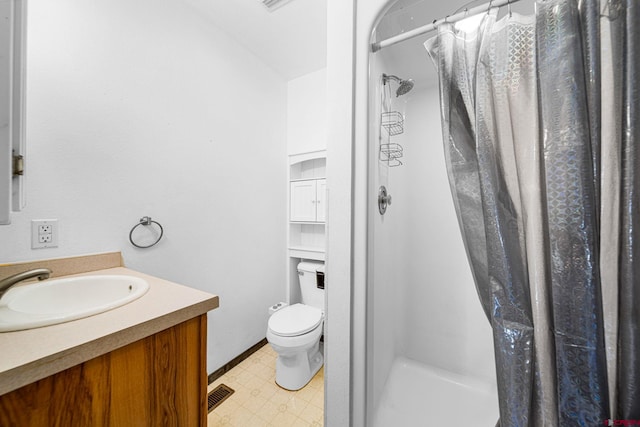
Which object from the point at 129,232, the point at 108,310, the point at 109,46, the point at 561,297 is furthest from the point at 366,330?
the point at 109,46

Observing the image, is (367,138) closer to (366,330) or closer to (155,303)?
(366,330)

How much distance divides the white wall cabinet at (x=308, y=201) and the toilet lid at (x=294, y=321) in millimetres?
783

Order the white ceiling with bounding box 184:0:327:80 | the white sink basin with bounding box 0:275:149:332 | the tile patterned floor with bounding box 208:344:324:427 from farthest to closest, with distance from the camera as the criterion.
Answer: the white ceiling with bounding box 184:0:327:80
the tile patterned floor with bounding box 208:344:324:427
the white sink basin with bounding box 0:275:149:332

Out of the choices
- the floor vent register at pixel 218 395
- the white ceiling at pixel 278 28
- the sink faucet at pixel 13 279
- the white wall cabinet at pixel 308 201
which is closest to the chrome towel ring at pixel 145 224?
the sink faucet at pixel 13 279

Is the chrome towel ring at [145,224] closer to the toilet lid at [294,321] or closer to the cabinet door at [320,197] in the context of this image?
the toilet lid at [294,321]

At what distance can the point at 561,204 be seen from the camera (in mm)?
535

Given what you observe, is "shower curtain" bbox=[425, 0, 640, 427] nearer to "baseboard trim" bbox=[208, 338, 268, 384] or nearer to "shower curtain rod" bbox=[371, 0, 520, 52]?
"shower curtain rod" bbox=[371, 0, 520, 52]

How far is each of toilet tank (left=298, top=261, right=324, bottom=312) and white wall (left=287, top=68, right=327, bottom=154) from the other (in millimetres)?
1097

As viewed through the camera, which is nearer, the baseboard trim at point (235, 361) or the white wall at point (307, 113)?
the baseboard trim at point (235, 361)

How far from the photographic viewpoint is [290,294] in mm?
2307

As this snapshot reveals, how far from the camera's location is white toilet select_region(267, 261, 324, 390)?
58.4 inches

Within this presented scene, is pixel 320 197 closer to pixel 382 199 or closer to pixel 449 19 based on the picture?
→ pixel 382 199

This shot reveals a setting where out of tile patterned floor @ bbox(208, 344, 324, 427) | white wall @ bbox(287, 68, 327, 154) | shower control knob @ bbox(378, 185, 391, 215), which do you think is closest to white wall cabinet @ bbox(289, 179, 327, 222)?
white wall @ bbox(287, 68, 327, 154)

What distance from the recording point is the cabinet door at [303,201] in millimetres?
2217
